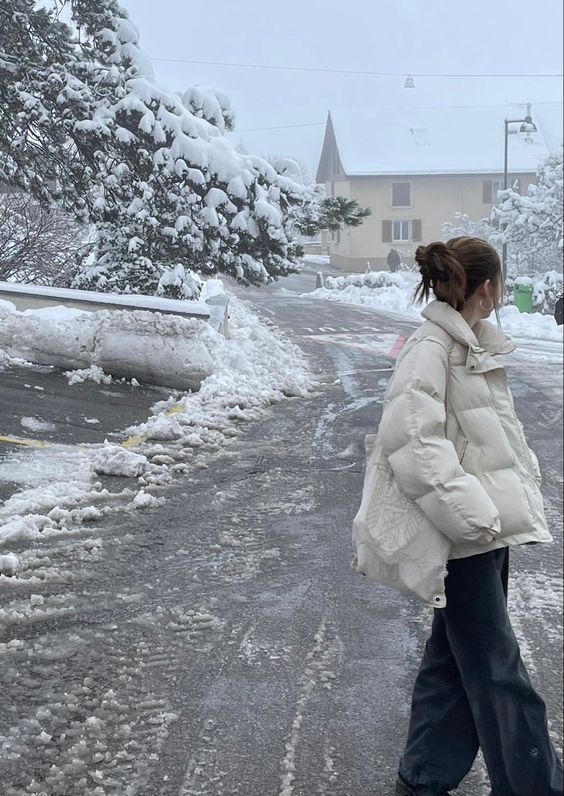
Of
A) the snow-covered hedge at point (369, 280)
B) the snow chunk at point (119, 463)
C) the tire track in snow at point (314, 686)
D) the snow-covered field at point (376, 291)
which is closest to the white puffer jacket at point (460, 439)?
the tire track in snow at point (314, 686)

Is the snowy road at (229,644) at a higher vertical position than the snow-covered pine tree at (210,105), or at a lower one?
lower

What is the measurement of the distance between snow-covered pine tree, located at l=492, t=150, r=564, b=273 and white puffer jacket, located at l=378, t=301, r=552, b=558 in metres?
2.01

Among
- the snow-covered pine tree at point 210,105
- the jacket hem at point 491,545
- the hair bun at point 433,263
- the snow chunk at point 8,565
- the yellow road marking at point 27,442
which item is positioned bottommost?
the snow chunk at point 8,565

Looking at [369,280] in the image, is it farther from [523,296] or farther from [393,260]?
[523,296]

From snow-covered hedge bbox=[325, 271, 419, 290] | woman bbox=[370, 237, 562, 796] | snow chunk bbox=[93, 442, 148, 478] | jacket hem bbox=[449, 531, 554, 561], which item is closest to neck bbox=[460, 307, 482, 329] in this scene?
woman bbox=[370, 237, 562, 796]

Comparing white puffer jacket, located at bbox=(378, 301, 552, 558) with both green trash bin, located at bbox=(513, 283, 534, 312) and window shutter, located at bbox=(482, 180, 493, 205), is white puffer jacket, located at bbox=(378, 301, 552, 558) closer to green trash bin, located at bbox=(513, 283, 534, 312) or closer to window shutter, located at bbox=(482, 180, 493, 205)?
window shutter, located at bbox=(482, 180, 493, 205)

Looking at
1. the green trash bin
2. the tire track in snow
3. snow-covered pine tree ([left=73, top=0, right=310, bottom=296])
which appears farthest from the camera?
the green trash bin

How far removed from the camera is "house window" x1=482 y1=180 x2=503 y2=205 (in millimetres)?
4273

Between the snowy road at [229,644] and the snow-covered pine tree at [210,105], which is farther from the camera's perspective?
the snow-covered pine tree at [210,105]

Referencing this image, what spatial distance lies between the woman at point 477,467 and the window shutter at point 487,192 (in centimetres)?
198

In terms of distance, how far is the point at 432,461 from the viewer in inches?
84.3

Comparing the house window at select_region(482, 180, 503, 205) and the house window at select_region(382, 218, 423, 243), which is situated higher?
the house window at select_region(482, 180, 503, 205)

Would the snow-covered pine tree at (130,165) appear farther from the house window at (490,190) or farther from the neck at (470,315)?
the neck at (470,315)

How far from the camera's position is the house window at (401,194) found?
4.11m
